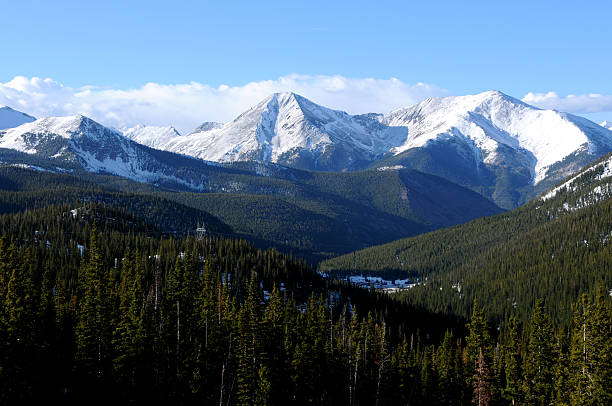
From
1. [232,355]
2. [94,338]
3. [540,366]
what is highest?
[94,338]

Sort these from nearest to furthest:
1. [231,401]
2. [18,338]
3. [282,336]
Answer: [18,338] < [231,401] < [282,336]

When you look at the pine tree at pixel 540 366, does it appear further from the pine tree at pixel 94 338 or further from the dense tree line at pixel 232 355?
the pine tree at pixel 94 338

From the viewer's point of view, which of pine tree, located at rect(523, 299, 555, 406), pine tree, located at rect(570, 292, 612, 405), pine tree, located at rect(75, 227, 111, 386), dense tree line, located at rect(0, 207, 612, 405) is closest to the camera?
pine tree, located at rect(570, 292, 612, 405)

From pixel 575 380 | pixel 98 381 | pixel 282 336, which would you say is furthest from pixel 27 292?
pixel 575 380

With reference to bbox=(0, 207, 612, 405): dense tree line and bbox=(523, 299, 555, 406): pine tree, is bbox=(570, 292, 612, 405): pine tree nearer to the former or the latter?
bbox=(0, 207, 612, 405): dense tree line

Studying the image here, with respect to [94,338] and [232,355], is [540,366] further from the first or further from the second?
[94,338]

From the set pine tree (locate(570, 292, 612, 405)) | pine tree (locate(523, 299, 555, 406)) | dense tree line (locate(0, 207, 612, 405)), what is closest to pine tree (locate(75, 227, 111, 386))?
dense tree line (locate(0, 207, 612, 405))

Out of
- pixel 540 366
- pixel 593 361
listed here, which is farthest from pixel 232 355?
pixel 593 361

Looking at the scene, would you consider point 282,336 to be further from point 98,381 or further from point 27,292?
point 27,292

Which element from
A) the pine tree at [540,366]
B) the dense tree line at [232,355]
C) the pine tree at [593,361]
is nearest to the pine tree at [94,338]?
the dense tree line at [232,355]

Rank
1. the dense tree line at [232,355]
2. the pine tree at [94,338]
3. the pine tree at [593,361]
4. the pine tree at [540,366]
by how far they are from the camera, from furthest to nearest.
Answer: the pine tree at [540,366] → the pine tree at [94,338] → the dense tree line at [232,355] → the pine tree at [593,361]

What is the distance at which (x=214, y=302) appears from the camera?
102188 millimetres

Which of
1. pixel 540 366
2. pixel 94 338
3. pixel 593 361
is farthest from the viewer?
pixel 540 366

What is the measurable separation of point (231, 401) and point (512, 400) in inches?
1909
